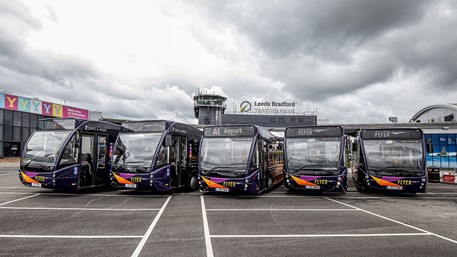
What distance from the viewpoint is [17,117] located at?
32719 millimetres

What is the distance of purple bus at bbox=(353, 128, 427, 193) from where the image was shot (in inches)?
463

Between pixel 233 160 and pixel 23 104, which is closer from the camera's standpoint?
pixel 233 160

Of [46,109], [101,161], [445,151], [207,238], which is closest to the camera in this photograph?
[207,238]

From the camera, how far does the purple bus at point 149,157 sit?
37.1ft

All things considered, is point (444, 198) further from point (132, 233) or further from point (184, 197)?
point (132, 233)

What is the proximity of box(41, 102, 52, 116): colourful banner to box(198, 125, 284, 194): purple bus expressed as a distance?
30807 millimetres

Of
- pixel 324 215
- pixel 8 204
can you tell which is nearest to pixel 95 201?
pixel 8 204

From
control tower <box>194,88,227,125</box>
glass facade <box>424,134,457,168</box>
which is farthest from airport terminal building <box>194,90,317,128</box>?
glass facade <box>424,134,457,168</box>

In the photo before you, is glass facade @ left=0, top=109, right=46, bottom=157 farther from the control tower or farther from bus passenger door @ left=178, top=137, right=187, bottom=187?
the control tower

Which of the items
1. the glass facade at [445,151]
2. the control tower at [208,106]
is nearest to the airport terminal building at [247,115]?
the control tower at [208,106]

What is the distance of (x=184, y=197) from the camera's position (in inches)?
470

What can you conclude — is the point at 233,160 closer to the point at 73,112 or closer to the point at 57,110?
the point at 57,110

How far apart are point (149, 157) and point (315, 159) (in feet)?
21.0

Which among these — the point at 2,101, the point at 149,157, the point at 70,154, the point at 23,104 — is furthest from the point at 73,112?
the point at 149,157
